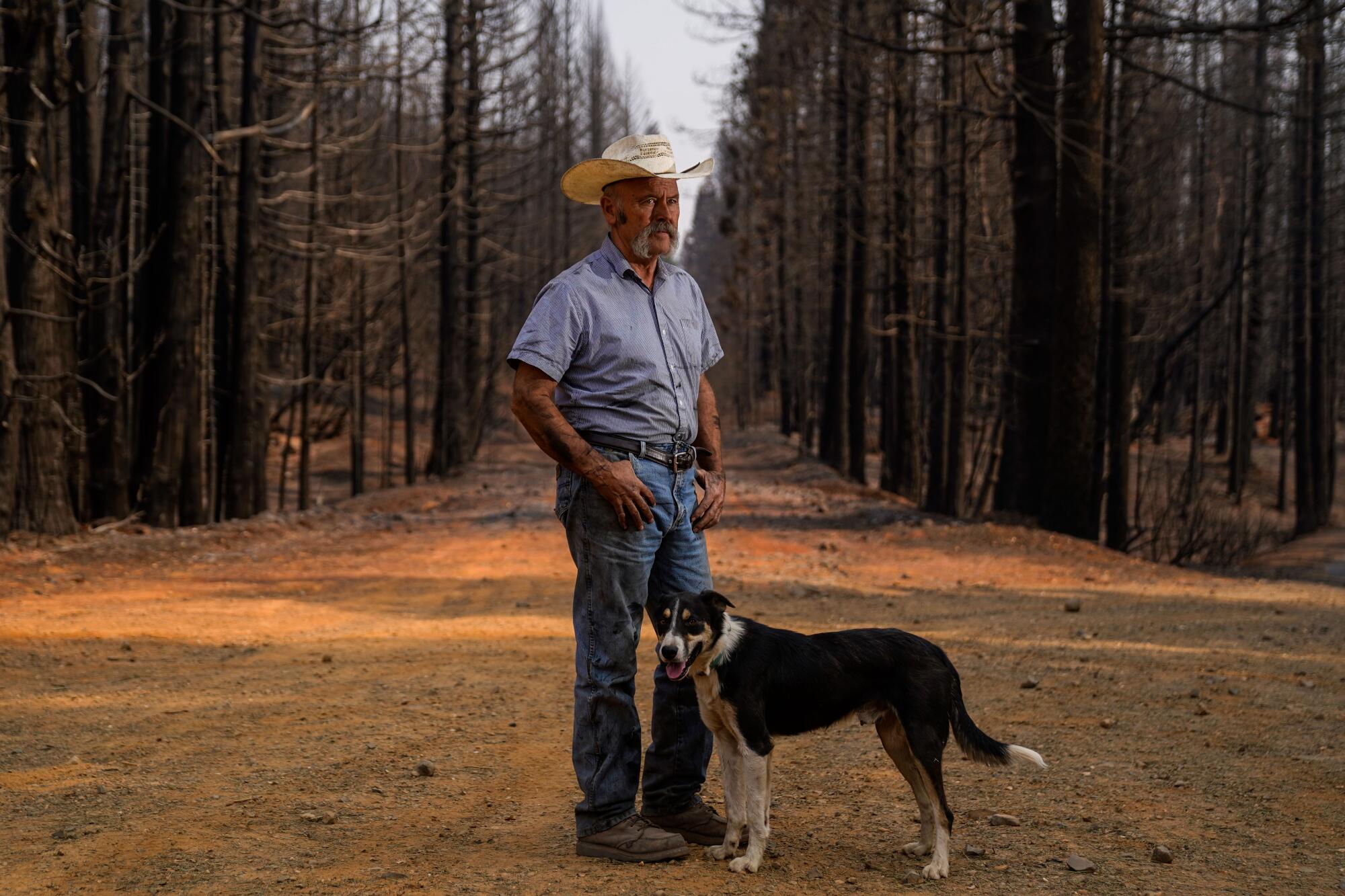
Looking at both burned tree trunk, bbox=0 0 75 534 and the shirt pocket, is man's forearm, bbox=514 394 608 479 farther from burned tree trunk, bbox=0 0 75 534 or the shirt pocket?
burned tree trunk, bbox=0 0 75 534

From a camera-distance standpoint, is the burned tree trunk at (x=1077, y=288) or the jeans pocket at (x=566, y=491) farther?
the burned tree trunk at (x=1077, y=288)

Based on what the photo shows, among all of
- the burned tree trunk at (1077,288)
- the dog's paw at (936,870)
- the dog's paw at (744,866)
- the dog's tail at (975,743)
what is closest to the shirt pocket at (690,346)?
the dog's tail at (975,743)

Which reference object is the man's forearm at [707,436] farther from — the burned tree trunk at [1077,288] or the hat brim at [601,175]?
the burned tree trunk at [1077,288]

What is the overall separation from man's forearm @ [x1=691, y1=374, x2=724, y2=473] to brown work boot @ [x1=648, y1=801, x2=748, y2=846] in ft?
4.45

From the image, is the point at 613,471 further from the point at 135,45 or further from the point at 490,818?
the point at 135,45

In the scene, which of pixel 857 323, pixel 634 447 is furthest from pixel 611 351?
pixel 857 323

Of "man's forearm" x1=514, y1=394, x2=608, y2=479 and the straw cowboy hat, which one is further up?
the straw cowboy hat

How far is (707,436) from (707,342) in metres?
0.39

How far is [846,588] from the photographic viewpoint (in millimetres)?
12562

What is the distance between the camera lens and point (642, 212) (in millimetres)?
4836

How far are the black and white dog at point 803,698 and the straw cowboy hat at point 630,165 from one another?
1576 mm

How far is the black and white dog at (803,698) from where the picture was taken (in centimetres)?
458

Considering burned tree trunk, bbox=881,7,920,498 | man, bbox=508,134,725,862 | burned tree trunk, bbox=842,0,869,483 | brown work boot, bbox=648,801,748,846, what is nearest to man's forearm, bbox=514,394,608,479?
man, bbox=508,134,725,862

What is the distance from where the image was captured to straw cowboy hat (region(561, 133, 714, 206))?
15.6ft
